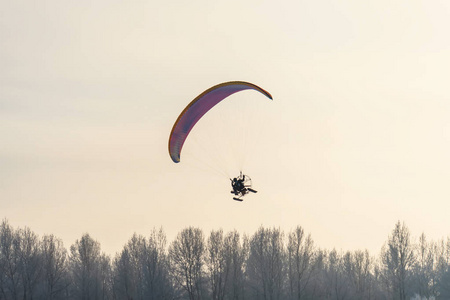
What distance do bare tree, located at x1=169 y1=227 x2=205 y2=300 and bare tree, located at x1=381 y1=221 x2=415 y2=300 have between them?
1986cm

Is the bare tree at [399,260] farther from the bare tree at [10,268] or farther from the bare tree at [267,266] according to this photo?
the bare tree at [10,268]

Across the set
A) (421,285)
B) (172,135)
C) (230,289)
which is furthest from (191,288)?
(172,135)

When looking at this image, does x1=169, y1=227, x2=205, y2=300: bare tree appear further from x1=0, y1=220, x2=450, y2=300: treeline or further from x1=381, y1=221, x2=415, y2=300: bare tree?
x1=381, y1=221, x2=415, y2=300: bare tree

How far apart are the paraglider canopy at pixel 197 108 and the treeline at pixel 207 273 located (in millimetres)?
33782

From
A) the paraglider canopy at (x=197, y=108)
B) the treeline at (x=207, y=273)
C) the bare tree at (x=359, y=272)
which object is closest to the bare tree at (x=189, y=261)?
the treeline at (x=207, y=273)

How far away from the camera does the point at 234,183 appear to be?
145ft

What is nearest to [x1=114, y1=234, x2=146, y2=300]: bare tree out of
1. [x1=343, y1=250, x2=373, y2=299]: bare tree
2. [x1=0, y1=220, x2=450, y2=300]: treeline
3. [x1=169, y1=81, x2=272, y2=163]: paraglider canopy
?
[x1=0, y1=220, x2=450, y2=300]: treeline

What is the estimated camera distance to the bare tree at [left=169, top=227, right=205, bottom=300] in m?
82.3

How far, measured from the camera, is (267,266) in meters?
84.2

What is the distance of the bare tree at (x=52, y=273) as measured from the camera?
87.5 meters

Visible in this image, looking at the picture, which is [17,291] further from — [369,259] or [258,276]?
[369,259]

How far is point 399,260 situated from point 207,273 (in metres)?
20.2

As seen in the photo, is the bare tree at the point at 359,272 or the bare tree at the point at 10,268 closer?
the bare tree at the point at 10,268

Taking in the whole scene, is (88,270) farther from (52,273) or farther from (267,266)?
(267,266)
